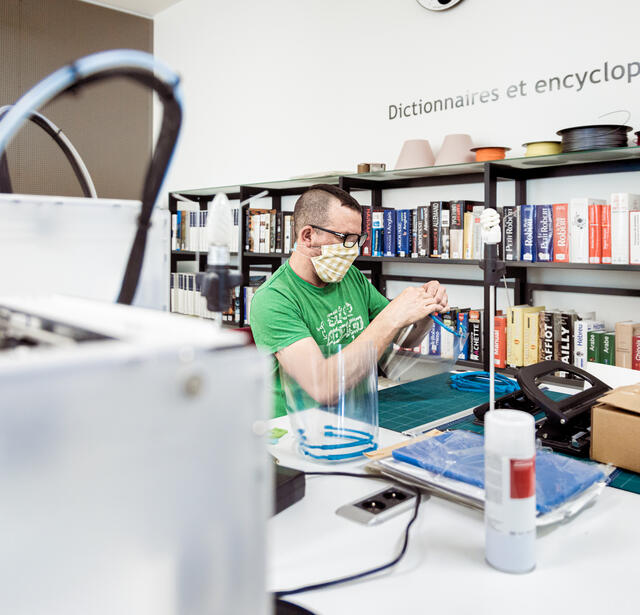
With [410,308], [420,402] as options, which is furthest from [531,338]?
[420,402]

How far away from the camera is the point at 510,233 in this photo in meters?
2.57

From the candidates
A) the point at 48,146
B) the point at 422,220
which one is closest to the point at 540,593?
the point at 422,220

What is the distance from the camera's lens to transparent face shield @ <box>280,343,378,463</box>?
Answer: 3.71 feet

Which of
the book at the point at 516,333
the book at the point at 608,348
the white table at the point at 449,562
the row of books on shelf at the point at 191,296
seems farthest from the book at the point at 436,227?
the white table at the point at 449,562

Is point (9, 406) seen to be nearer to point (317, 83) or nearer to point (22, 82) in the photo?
point (317, 83)

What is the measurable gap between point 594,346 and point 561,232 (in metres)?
0.49

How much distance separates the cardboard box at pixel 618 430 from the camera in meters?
1.10

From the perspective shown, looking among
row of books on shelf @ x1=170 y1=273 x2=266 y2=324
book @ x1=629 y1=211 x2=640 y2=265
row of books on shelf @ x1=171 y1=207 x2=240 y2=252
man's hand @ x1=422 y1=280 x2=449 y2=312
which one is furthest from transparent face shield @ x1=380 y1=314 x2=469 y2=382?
row of books on shelf @ x1=171 y1=207 x2=240 y2=252

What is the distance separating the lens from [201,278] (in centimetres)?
59

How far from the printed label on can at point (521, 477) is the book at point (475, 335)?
2.04m

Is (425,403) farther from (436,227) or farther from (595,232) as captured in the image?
(436,227)

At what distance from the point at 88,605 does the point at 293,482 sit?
0.64m

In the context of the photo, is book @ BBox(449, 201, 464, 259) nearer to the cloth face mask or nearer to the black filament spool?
the black filament spool

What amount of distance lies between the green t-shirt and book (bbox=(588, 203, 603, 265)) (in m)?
0.92
